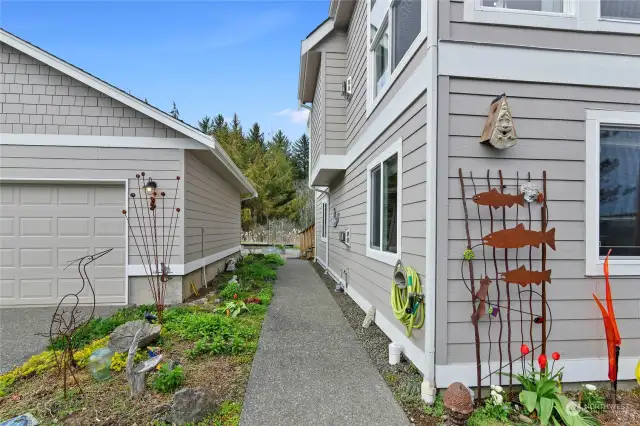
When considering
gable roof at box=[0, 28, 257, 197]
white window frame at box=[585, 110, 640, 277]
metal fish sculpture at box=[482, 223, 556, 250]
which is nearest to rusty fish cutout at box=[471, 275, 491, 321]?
metal fish sculpture at box=[482, 223, 556, 250]

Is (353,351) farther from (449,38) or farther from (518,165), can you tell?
(449,38)

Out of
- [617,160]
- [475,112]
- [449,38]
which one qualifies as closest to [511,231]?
[475,112]

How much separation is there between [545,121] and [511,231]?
1061 mm

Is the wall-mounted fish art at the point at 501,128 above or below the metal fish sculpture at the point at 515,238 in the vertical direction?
above

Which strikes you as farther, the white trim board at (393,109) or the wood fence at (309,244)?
the wood fence at (309,244)

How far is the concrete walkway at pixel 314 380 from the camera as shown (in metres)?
2.53

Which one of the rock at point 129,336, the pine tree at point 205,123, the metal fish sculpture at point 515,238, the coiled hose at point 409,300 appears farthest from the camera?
the pine tree at point 205,123

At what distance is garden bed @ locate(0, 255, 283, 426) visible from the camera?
99.7 inches

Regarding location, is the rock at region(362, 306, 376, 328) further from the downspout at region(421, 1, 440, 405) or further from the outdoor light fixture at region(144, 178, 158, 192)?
the outdoor light fixture at region(144, 178, 158, 192)

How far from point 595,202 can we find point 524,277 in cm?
102

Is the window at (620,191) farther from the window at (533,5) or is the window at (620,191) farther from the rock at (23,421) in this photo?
the rock at (23,421)

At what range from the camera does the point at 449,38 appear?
110 inches

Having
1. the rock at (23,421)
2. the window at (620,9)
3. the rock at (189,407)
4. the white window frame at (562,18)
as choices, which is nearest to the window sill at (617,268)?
the white window frame at (562,18)

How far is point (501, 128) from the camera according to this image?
8.86 ft
